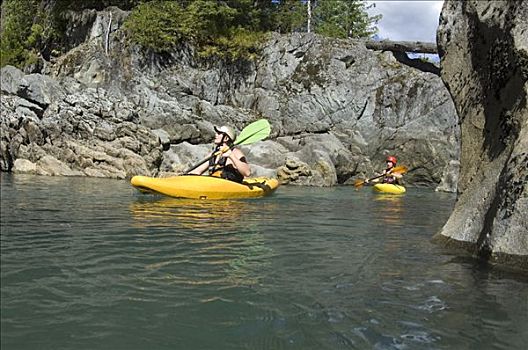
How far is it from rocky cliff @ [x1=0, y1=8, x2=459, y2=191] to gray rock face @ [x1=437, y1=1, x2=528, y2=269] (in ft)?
33.3

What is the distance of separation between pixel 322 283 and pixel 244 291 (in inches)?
21.4

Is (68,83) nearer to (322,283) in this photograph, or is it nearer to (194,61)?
(194,61)

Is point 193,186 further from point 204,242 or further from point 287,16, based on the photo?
point 287,16

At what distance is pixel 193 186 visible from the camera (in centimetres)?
791

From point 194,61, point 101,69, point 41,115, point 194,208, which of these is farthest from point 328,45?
point 194,208

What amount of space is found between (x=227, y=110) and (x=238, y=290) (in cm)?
1736

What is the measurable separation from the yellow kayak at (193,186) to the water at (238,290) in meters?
2.43

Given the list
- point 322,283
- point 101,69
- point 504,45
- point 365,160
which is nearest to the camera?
point 322,283

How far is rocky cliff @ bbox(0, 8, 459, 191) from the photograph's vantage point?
15773 mm

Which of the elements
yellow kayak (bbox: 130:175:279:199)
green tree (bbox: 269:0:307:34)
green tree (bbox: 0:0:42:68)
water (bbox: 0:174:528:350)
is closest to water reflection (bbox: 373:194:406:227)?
water (bbox: 0:174:528:350)

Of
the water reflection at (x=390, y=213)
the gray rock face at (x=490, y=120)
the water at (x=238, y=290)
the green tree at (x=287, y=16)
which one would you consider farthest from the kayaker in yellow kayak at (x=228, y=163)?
the green tree at (x=287, y=16)

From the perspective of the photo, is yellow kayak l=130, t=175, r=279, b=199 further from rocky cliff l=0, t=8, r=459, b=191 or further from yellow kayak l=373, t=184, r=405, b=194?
rocky cliff l=0, t=8, r=459, b=191

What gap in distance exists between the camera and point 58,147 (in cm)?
1576

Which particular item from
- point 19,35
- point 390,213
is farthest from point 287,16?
point 390,213
